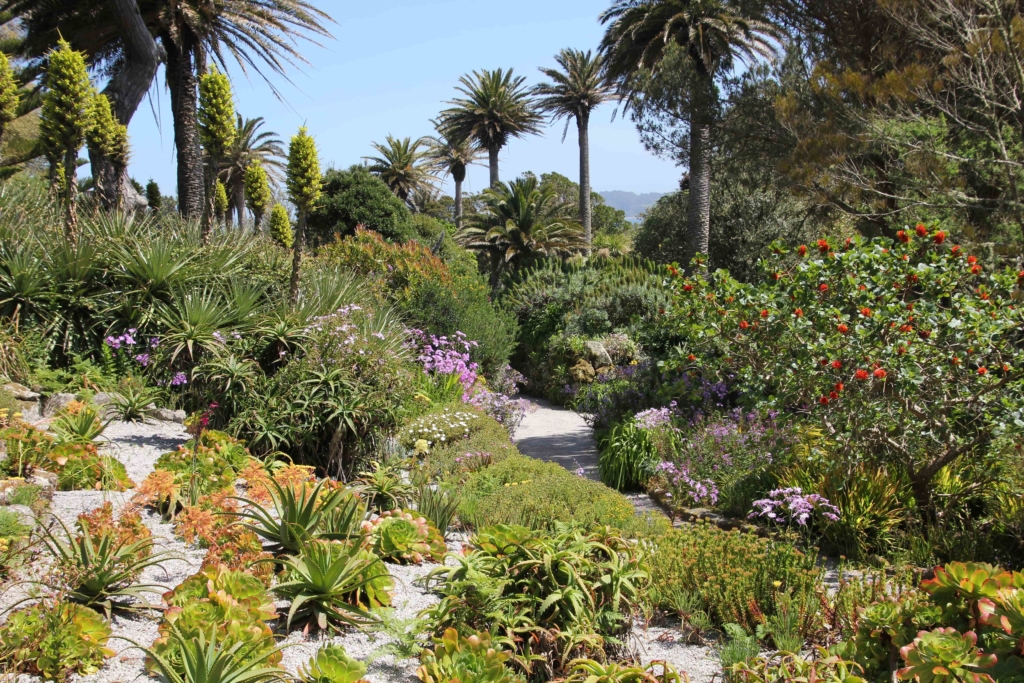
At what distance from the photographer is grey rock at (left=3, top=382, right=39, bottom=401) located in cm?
669

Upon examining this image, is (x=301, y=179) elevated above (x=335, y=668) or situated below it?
above

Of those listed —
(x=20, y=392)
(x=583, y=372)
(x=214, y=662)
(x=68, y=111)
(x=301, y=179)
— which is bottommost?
(x=214, y=662)

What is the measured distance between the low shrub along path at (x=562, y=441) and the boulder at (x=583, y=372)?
63 cm

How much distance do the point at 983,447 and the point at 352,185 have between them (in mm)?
20918

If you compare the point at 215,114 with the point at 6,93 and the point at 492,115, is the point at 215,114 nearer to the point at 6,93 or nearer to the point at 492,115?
the point at 6,93

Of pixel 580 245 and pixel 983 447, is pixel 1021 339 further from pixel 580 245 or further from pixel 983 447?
pixel 580 245

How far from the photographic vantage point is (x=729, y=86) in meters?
14.2

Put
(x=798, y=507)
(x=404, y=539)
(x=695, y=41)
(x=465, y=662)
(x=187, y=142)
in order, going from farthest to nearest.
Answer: (x=695, y=41) → (x=187, y=142) → (x=798, y=507) → (x=404, y=539) → (x=465, y=662)

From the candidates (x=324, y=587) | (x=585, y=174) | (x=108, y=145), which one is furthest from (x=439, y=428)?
(x=585, y=174)

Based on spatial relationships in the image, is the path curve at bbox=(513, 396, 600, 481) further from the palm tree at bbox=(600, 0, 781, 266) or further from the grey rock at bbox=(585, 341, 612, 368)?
the palm tree at bbox=(600, 0, 781, 266)

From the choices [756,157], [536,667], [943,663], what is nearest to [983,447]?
[943,663]

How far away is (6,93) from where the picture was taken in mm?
9414

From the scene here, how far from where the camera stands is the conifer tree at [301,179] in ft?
28.2

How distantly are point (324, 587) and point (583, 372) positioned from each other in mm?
10589
